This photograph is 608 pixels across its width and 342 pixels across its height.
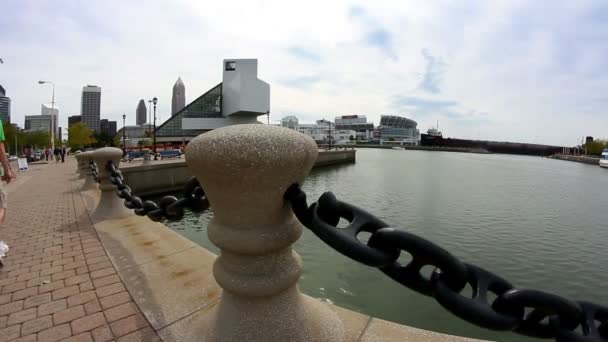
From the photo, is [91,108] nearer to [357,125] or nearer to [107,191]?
[357,125]

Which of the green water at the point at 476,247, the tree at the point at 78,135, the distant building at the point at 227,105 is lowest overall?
the green water at the point at 476,247

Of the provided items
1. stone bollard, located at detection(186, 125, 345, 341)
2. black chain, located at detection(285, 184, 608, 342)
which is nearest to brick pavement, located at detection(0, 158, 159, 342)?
stone bollard, located at detection(186, 125, 345, 341)

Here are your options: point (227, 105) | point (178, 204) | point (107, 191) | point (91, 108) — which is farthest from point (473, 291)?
point (91, 108)

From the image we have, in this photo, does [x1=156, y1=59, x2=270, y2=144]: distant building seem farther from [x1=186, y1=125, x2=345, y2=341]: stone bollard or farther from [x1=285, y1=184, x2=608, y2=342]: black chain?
[x1=285, y1=184, x2=608, y2=342]: black chain

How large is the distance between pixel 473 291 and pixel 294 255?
899 millimetres

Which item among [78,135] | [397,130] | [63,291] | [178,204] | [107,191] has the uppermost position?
[397,130]

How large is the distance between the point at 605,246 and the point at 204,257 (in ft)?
37.5

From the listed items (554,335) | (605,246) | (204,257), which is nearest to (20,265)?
(204,257)

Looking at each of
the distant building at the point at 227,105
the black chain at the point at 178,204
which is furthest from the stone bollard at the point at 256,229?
the distant building at the point at 227,105

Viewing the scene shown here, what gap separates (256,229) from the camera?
1.49 metres

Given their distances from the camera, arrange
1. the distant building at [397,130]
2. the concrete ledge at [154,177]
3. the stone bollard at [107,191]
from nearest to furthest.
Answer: the stone bollard at [107,191] → the concrete ledge at [154,177] → the distant building at [397,130]

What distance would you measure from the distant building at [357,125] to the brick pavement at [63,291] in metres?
164

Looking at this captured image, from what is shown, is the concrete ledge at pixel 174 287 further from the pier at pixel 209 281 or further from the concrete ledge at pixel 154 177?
the concrete ledge at pixel 154 177

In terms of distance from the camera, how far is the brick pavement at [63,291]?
210cm
